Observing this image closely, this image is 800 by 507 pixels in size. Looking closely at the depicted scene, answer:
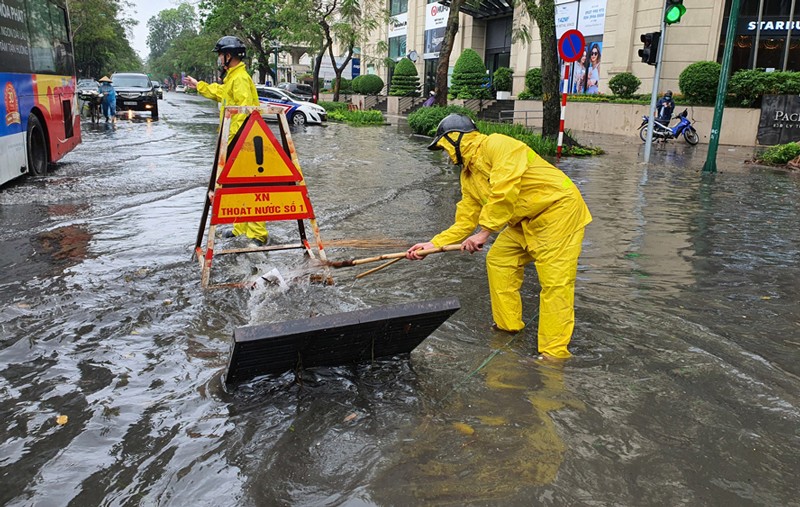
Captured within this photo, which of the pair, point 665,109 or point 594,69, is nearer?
point 665,109

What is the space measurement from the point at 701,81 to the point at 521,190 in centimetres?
1894

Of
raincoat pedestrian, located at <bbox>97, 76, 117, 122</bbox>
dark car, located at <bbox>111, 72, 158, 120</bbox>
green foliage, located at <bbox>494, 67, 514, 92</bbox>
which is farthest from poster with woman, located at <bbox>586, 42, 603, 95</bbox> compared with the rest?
raincoat pedestrian, located at <bbox>97, 76, 117, 122</bbox>

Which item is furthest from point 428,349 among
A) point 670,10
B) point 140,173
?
point 670,10

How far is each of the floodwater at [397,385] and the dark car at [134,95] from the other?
2074 centimetres

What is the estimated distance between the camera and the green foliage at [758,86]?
59.0 feet

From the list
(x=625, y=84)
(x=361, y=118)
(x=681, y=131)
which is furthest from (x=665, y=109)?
(x=361, y=118)

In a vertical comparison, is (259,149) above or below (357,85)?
below

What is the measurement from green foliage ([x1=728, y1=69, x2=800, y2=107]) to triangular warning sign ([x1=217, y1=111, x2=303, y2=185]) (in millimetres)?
17600

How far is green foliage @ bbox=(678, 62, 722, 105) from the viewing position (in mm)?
20094

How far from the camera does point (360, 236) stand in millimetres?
7215

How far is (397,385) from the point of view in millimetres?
3549

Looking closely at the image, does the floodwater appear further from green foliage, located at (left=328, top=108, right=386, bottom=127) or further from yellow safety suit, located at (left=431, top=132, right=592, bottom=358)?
green foliage, located at (left=328, top=108, right=386, bottom=127)

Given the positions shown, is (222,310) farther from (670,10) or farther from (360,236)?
(670,10)

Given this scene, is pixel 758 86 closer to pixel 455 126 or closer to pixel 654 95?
pixel 654 95
